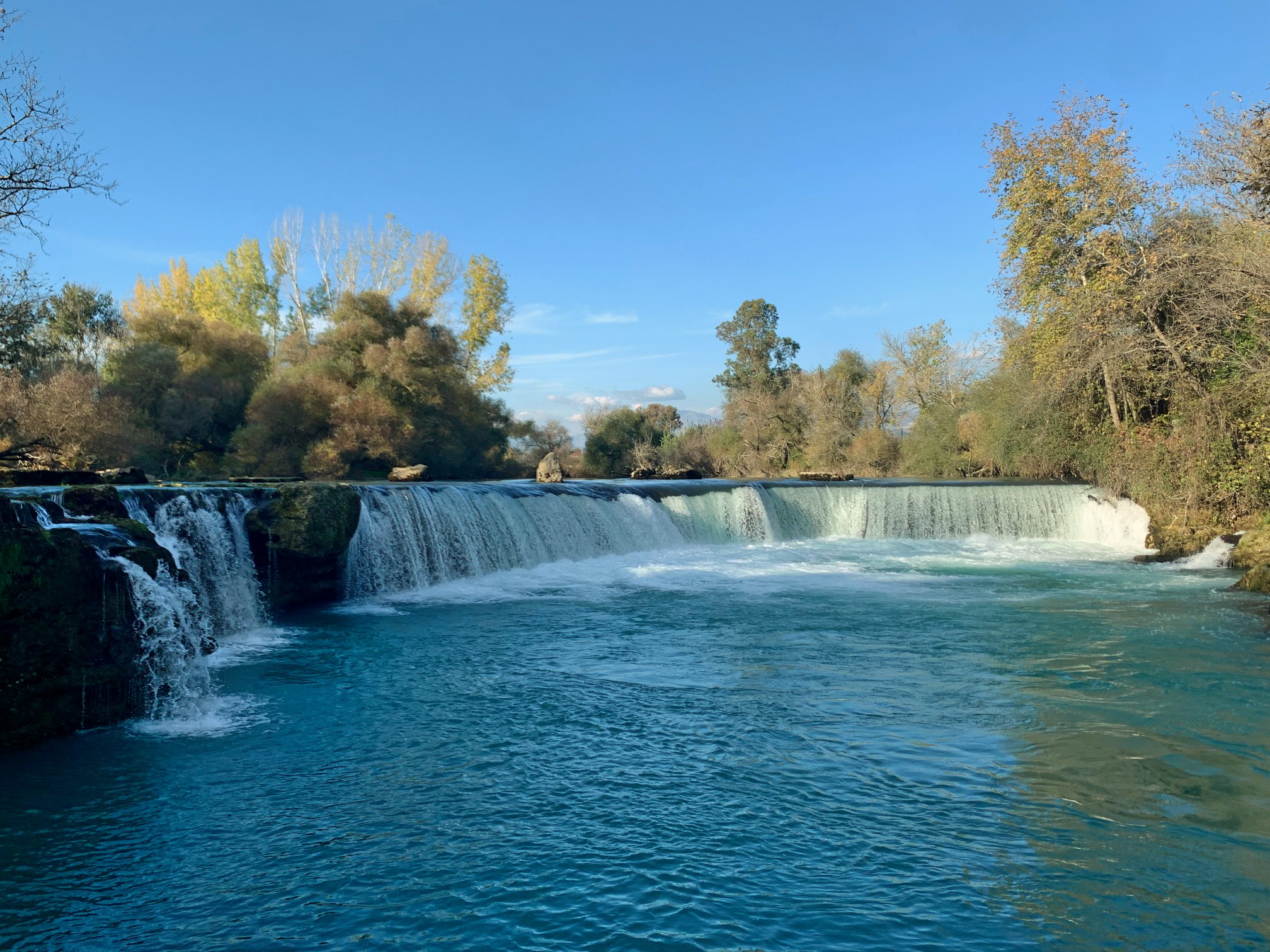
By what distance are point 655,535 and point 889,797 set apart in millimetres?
12422

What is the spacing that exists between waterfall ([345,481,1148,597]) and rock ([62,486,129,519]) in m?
3.61

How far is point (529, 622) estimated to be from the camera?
9.83 m

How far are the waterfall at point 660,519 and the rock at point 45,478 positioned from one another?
430 cm

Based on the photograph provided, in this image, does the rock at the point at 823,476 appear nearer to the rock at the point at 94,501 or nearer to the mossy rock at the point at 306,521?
the mossy rock at the point at 306,521

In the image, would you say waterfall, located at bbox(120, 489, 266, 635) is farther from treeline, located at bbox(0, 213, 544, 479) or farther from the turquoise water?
treeline, located at bbox(0, 213, 544, 479)

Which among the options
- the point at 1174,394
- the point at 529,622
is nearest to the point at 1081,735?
the point at 529,622

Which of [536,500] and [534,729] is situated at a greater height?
[536,500]

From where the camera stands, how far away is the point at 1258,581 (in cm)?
1132

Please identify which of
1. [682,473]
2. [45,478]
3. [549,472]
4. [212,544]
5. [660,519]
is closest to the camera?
[212,544]

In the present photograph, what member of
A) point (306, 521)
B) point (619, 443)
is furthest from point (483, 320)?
point (306, 521)

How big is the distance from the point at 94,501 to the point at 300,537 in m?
2.47

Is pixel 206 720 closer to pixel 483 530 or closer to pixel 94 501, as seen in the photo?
pixel 94 501

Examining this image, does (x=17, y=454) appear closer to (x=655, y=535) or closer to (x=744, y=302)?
(x=655, y=535)

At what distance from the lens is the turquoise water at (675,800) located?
342cm
